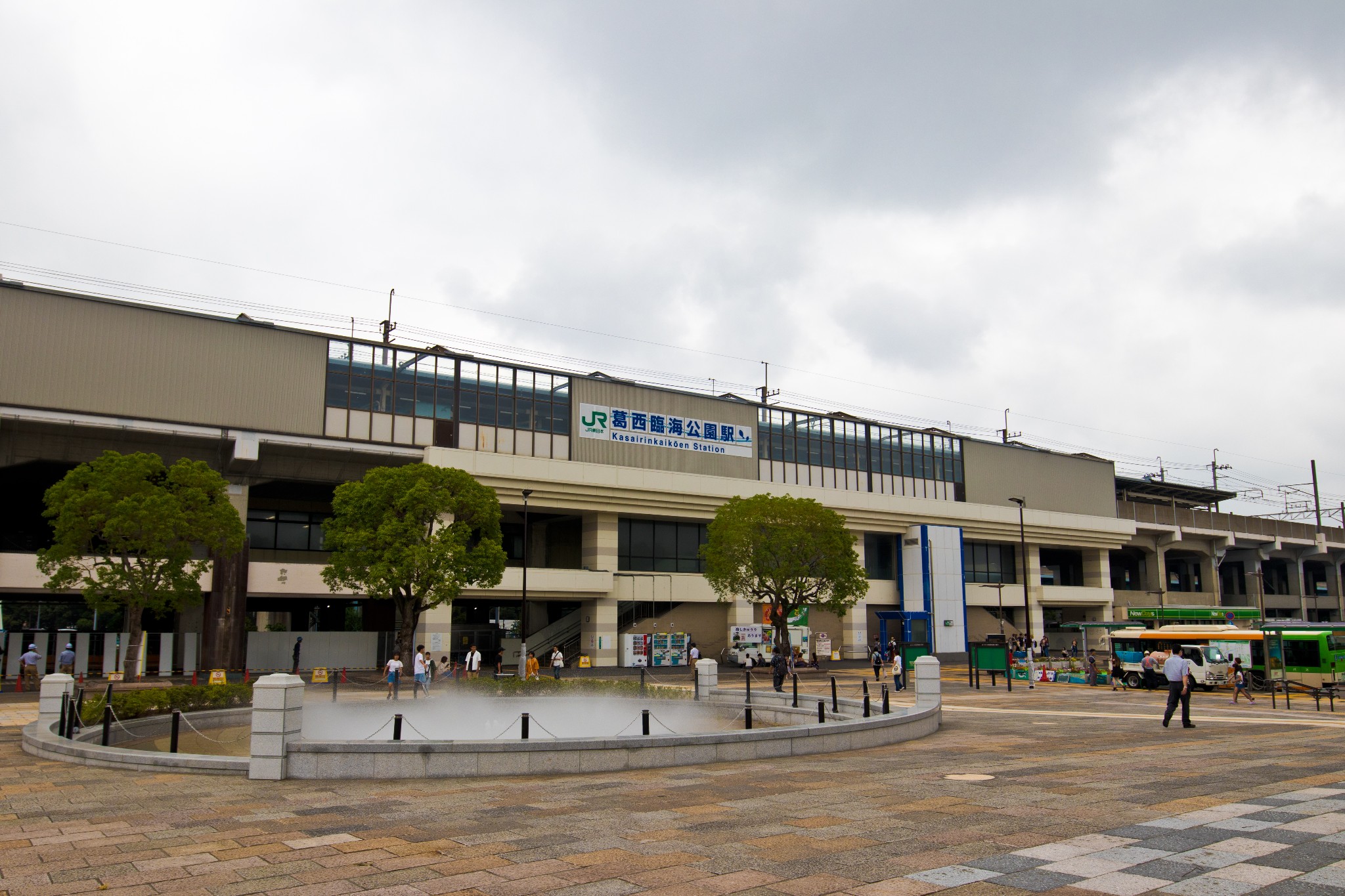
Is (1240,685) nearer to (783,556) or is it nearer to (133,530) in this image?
(783,556)

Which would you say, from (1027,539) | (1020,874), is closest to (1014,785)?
(1020,874)

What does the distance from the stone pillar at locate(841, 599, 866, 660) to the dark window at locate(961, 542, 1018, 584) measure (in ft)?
42.4

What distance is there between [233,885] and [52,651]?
41.4 m

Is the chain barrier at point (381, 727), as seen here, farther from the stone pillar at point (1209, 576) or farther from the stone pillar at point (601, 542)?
the stone pillar at point (1209, 576)

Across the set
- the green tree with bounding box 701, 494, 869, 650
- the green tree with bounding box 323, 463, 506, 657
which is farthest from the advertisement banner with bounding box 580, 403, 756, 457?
the green tree with bounding box 323, 463, 506, 657

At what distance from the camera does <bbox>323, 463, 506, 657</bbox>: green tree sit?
1518 inches

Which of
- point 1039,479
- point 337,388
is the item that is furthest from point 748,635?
point 1039,479

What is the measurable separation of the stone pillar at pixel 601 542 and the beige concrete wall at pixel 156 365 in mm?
16592

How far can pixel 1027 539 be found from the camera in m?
75.6

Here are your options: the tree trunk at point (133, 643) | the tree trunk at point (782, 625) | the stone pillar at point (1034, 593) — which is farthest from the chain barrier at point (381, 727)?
the stone pillar at point (1034, 593)

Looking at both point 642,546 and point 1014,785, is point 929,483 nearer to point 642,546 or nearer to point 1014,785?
point 642,546

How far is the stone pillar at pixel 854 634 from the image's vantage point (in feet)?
212

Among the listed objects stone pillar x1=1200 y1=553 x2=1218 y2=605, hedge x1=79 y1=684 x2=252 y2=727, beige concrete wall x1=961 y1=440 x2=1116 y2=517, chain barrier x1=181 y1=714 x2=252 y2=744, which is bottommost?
chain barrier x1=181 y1=714 x2=252 y2=744

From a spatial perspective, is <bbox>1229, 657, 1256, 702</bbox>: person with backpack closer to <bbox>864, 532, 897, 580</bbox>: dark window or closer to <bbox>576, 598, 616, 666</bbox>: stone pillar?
<bbox>576, 598, 616, 666</bbox>: stone pillar
